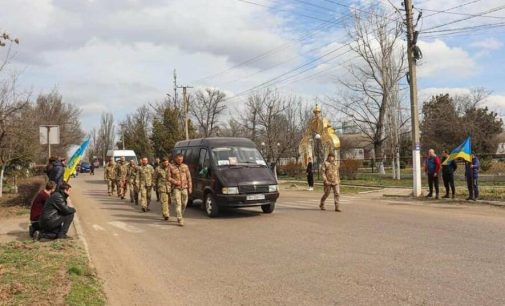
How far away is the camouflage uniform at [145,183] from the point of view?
655 inches

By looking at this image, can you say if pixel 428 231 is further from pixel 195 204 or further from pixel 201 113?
pixel 201 113

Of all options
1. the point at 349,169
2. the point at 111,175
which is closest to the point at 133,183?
the point at 111,175

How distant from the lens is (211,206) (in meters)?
14.3

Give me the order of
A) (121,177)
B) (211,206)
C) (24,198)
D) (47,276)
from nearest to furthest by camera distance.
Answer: (47,276)
(211,206)
(24,198)
(121,177)

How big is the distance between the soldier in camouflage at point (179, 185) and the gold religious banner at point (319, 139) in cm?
2239

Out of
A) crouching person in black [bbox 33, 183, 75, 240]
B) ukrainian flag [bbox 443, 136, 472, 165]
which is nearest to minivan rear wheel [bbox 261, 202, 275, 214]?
crouching person in black [bbox 33, 183, 75, 240]

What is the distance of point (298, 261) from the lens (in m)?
8.12

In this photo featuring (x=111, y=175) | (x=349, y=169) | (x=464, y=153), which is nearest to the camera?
(x=464, y=153)

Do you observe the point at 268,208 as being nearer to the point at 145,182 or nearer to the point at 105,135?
the point at 145,182

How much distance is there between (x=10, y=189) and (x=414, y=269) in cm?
2515

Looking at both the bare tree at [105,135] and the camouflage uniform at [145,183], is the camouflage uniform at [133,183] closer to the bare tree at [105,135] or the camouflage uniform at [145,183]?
the camouflage uniform at [145,183]

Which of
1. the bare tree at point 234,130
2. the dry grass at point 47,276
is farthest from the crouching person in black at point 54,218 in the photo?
the bare tree at point 234,130

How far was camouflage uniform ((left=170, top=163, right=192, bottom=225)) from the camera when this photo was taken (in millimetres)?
12984

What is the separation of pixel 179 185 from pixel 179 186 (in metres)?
0.02
